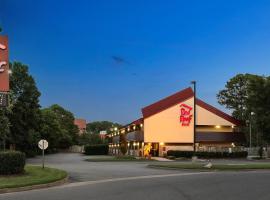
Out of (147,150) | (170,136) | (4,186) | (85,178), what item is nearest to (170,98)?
(170,136)

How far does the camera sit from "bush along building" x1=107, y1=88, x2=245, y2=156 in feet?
235

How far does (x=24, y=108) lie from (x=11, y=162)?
43.5 m

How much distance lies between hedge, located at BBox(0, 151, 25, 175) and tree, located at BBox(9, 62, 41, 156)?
4068cm

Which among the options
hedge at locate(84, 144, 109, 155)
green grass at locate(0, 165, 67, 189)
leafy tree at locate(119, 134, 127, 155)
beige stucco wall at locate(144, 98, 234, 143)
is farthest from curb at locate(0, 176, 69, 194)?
hedge at locate(84, 144, 109, 155)

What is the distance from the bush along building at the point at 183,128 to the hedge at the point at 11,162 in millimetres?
44260

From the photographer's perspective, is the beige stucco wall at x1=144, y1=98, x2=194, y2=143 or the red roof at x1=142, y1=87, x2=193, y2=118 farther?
the red roof at x1=142, y1=87, x2=193, y2=118

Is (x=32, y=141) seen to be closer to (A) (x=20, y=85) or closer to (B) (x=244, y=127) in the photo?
(A) (x=20, y=85)

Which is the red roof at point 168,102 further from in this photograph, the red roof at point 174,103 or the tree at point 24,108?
the tree at point 24,108

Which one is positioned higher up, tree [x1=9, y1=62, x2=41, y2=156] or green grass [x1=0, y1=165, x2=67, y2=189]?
tree [x1=9, y1=62, x2=41, y2=156]

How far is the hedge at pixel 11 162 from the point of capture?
1005 inches

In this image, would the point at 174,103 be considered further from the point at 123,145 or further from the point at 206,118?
the point at 123,145

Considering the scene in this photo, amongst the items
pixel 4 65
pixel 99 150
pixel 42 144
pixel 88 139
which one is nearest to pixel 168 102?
pixel 99 150

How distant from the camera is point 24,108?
68.3 metres

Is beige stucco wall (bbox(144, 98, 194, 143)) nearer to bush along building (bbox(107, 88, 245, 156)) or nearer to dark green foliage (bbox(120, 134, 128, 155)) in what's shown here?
bush along building (bbox(107, 88, 245, 156))
